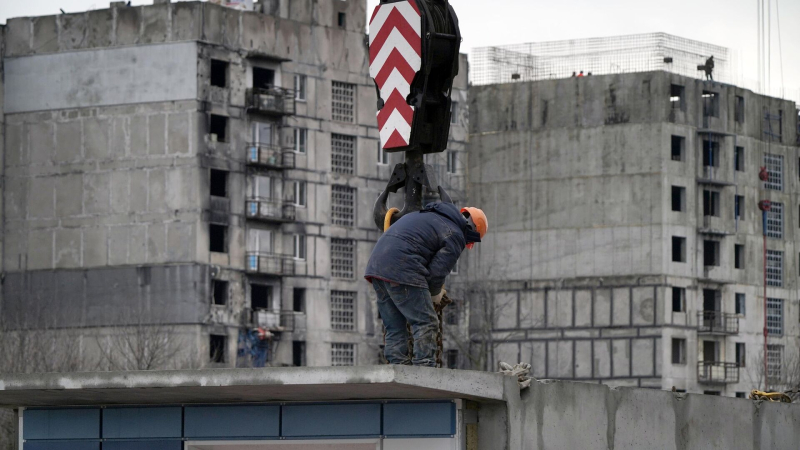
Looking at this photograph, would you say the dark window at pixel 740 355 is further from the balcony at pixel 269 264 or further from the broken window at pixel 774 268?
the balcony at pixel 269 264

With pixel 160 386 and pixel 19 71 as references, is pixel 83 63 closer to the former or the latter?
pixel 19 71

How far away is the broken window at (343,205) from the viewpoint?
94.1m

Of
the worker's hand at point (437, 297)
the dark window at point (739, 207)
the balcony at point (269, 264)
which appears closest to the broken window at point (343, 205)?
the balcony at point (269, 264)

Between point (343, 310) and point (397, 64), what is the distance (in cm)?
7336

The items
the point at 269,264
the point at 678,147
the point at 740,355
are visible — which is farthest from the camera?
the point at 740,355

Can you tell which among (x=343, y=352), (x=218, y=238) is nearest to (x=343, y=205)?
(x=343, y=352)

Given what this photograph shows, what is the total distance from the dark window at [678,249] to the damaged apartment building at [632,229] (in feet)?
0.24

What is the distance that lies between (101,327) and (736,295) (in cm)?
3418

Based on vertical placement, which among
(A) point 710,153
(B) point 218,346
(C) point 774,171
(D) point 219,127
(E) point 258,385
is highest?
(D) point 219,127

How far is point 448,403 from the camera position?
706 inches

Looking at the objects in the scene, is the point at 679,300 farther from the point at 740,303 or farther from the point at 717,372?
the point at 740,303

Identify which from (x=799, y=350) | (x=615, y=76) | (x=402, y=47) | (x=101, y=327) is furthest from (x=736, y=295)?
(x=402, y=47)

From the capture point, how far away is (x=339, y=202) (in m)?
94.4

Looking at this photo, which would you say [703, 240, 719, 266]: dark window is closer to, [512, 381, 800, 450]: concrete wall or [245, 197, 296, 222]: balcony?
[245, 197, 296, 222]: balcony
